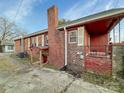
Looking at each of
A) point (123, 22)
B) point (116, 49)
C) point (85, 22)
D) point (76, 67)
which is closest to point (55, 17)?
point (85, 22)

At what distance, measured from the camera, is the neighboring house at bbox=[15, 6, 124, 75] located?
7.53 m

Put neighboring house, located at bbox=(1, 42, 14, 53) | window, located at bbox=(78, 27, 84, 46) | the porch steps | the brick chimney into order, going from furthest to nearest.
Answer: neighboring house, located at bbox=(1, 42, 14, 53)
the brick chimney
window, located at bbox=(78, 27, 84, 46)
the porch steps

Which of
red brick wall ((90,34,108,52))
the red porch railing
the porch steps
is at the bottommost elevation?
the porch steps

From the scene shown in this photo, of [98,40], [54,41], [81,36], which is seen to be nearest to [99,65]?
[81,36]

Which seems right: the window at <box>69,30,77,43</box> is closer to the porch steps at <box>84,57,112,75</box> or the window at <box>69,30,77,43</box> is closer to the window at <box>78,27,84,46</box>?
the window at <box>78,27,84,46</box>

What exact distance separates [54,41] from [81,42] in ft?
11.6

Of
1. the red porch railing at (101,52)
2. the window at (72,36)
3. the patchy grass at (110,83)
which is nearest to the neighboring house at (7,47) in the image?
the window at (72,36)

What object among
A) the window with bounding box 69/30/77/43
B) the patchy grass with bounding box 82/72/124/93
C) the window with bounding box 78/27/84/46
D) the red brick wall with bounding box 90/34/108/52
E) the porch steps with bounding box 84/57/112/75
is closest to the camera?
the patchy grass with bounding box 82/72/124/93

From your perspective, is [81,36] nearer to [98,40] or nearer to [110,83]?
[110,83]

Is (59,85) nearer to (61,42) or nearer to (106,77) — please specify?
(106,77)

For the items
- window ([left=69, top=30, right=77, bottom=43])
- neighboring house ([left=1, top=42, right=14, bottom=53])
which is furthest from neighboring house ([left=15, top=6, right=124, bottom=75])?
neighboring house ([left=1, top=42, right=14, bottom=53])

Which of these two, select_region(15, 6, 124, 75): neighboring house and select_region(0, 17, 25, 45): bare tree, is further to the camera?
select_region(0, 17, 25, 45): bare tree

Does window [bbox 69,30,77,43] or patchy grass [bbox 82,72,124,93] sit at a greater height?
window [bbox 69,30,77,43]

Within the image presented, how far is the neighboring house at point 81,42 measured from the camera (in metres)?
7.53
